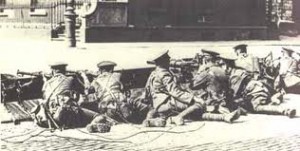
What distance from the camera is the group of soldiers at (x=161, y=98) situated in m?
7.18

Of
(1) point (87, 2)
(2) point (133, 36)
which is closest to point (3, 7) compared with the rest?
(1) point (87, 2)

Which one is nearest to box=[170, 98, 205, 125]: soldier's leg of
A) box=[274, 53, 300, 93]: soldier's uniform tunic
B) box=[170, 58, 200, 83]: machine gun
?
box=[170, 58, 200, 83]: machine gun

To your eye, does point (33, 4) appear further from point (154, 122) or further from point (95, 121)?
point (95, 121)

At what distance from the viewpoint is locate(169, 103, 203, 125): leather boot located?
764 cm

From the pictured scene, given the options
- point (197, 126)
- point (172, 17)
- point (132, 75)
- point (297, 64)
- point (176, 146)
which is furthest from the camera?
point (172, 17)

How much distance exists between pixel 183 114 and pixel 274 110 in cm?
136

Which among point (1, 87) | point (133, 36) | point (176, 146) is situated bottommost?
point (176, 146)

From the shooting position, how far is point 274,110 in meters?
8.36

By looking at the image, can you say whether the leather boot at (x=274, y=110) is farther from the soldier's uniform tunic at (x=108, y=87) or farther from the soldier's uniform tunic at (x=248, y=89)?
the soldier's uniform tunic at (x=108, y=87)

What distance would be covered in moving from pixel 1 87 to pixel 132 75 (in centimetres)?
179

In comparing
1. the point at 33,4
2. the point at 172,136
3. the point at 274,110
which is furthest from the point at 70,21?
the point at 172,136

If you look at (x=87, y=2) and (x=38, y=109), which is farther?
(x=87, y=2)

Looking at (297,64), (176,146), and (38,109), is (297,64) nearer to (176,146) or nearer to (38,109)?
(176,146)

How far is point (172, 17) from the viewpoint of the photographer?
18.0 metres
